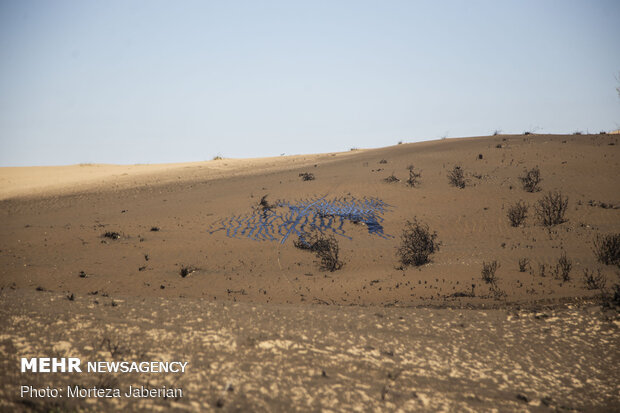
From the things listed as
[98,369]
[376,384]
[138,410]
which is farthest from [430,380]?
[98,369]

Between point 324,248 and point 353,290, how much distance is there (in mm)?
2554

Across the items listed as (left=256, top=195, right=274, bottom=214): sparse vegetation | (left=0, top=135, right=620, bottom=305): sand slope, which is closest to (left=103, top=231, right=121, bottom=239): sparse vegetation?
(left=0, top=135, right=620, bottom=305): sand slope

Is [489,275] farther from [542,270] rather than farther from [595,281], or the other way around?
[595,281]

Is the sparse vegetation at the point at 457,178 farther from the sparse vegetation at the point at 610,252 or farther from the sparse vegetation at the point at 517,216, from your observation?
the sparse vegetation at the point at 610,252

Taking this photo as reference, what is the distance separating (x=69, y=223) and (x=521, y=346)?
1511 cm

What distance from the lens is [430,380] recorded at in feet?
14.3

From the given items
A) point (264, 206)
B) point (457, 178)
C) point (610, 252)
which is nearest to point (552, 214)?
point (610, 252)

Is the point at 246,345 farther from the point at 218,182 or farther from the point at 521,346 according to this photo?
the point at 218,182

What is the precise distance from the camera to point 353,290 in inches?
323

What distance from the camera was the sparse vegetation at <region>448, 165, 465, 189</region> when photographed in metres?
17.2

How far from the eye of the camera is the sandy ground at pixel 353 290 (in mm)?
4266

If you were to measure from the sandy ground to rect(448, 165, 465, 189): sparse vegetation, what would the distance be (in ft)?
1.44

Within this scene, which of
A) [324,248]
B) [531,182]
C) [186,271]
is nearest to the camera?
[186,271]

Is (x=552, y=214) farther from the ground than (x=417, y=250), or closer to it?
farther from the ground
